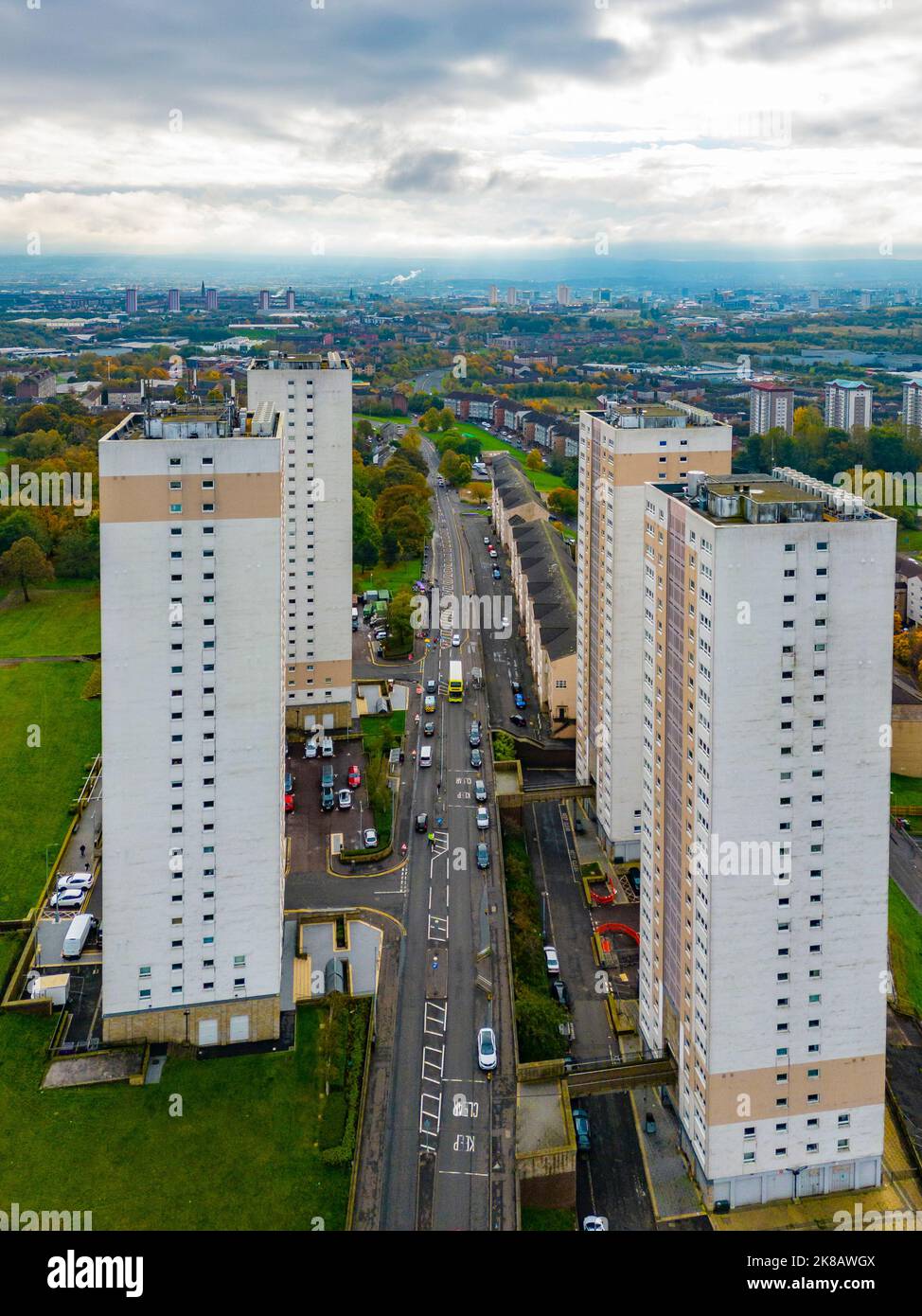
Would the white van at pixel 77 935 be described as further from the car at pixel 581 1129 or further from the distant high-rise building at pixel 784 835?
the distant high-rise building at pixel 784 835

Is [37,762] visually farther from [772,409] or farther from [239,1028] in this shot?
[772,409]

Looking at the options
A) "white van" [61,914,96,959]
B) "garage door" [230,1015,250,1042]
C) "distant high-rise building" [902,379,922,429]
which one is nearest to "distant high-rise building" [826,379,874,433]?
"distant high-rise building" [902,379,922,429]

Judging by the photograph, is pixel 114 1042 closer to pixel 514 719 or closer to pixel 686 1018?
pixel 686 1018

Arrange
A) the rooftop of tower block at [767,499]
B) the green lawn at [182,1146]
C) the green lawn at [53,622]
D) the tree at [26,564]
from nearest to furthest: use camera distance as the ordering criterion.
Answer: the green lawn at [182,1146]
the rooftop of tower block at [767,499]
the green lawn at [53,622]
the tree at [26,564]

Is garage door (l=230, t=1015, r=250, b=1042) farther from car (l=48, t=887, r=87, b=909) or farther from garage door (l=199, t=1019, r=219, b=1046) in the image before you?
car (l=48, t=887, r=87, b=909)

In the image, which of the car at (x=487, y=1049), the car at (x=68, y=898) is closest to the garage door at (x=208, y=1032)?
the car at (x=487, y=1049)

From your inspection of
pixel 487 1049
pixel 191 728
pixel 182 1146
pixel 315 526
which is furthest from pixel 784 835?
pixel 315 526
